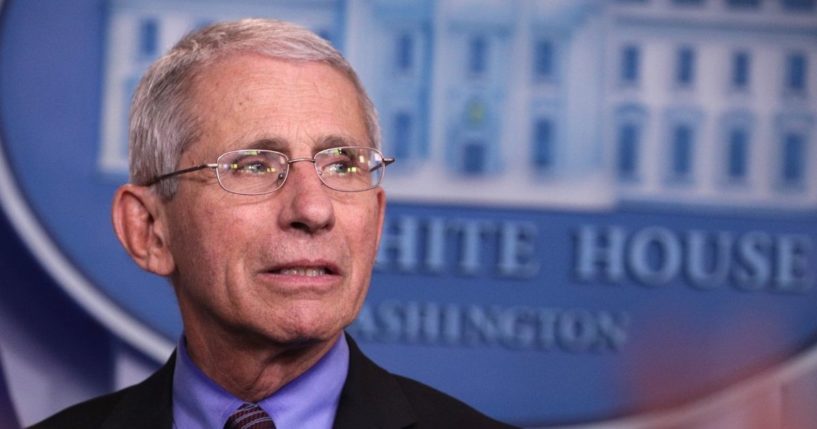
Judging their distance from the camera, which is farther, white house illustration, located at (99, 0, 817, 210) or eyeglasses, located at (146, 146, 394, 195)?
white house illustration, located at (99, 0, 817, 210)

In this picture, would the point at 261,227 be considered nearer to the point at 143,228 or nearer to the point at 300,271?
the point at 300,271

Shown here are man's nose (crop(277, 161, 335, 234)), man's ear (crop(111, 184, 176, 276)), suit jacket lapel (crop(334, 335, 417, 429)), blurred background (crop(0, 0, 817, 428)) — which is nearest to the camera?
man's nose (crop(277, 161, 335, 234))

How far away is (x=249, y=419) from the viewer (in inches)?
62.2

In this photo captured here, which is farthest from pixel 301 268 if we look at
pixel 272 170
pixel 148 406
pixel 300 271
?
pixel 148 406

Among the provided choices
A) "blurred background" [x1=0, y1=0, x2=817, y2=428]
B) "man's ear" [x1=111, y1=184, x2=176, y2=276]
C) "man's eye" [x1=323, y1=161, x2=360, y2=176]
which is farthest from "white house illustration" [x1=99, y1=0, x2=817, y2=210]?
"man's eye" [x1=323, y1=161, x2=360, y2=176]

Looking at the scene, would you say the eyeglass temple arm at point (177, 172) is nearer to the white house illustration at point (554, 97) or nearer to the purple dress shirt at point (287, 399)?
the purple dress shirt at point (287, 399)

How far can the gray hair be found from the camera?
1632 mm

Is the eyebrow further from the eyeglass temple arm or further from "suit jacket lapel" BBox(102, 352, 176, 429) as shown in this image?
"suit jacket lapel" BBox(102, 352, 176, 429)

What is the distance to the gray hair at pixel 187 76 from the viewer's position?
5.35ft

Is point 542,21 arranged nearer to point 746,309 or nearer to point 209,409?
point 746,309

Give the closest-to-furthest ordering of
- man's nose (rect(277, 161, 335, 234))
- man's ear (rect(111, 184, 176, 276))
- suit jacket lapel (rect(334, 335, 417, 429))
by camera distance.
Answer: man's nose (rect(277, 161, 335, 234)), suit jacket lapel (rect(334, 335, 417, 429)), man's ear (rect(111, 184, 176, 276))

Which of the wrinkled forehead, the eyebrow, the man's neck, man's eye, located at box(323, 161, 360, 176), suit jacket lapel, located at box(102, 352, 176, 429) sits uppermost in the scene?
the wrinkled forehead

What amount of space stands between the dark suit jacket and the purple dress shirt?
0.02 m

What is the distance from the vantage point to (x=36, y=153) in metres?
2.80
